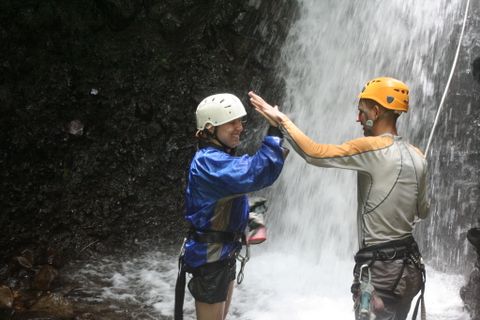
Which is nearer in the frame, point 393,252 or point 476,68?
point 393,252

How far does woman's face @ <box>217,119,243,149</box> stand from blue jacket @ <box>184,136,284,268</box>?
88 millimetres

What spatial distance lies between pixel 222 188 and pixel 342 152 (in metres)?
0.83

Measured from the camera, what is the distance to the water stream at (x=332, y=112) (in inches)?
286

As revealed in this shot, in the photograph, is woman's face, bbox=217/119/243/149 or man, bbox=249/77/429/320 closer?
man, bbox=249/77/429/320

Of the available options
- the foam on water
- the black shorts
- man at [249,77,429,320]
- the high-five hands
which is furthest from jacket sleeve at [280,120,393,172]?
the foam on water

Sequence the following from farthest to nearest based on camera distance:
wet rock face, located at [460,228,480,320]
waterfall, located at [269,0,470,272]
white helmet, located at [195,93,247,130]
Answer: waterfall, located at [269,0,470,272] → wet rock face, located at [460,228,480,320] → white helmet, located at [195,93,247,130]

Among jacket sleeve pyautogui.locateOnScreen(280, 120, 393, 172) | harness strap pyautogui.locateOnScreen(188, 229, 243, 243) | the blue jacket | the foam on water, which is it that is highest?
jacket sleeve pyautogui.locateOnScreen(280, 120, 393, 172)

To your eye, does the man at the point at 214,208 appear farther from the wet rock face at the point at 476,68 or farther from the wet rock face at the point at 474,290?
the wet rock face at the point at 476,68

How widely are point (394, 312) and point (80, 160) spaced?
6.05 m

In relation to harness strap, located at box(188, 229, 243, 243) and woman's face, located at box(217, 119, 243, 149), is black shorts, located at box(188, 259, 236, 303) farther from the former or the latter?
woman's face, located at box(217, 119, 243, 149)

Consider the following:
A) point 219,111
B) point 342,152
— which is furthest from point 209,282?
point 342,152

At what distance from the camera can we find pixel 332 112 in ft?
28.7

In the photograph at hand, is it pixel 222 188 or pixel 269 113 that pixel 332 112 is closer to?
pixel 269 113

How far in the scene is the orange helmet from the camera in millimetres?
2904
